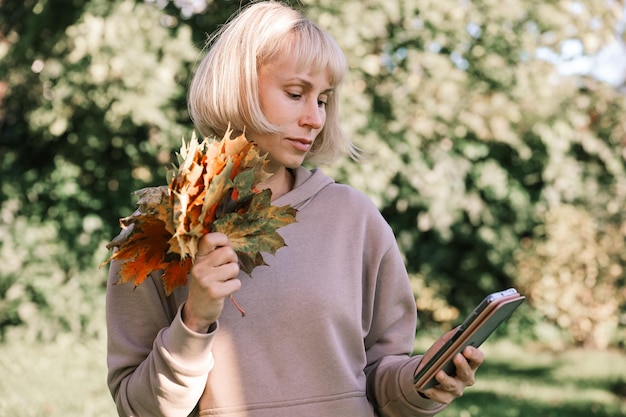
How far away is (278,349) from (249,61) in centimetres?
68

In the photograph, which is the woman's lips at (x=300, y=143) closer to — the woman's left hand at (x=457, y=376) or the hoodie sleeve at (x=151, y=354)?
the hoodie sleeve at (x=151, y=354)

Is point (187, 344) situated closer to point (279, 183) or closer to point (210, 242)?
point (210, 242)

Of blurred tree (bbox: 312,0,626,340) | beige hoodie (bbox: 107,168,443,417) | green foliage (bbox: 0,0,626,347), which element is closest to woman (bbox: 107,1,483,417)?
beige hoodie (bbox: 107,168,443,417)

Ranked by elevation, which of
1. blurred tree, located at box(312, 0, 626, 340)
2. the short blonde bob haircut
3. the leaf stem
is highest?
the short blonde bob haircut

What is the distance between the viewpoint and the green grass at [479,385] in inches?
225

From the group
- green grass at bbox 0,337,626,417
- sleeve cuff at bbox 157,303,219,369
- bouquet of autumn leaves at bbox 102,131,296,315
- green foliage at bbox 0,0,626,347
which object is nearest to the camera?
bouquet of autumn leaves at bbox 102,131,296,315

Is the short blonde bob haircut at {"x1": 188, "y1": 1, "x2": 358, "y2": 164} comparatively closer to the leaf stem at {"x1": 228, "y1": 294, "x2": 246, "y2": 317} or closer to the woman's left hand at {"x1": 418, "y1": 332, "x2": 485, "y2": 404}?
the leaf stem at {"x1": 228, "y1": 294, "x2": 246, "y2": 317}

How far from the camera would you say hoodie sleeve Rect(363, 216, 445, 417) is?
2.12m

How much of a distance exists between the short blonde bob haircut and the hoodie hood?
192mm

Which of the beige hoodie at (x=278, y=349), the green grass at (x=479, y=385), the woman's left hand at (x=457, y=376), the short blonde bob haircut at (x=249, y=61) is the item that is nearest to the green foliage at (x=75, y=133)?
the green grass at (x=479, y=385)

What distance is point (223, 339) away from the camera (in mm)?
1938

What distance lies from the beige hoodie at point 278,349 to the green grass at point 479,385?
12.1 feet

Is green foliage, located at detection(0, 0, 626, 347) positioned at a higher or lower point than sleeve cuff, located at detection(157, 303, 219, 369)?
lower

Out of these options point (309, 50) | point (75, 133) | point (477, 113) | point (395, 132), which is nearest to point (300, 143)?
point (309, 50)
